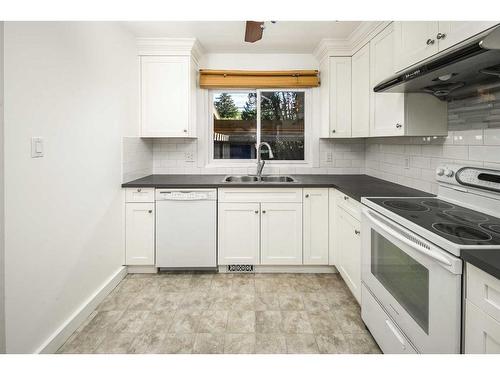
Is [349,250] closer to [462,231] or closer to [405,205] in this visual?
[405,205]

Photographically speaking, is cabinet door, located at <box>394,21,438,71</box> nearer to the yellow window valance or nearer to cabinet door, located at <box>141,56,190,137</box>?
the yellow window valance

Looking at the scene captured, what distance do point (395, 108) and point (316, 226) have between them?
47.9 inches

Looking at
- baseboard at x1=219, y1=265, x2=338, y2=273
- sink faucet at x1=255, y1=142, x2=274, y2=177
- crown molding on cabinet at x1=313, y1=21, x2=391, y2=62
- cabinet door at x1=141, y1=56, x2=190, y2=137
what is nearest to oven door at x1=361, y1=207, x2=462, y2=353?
baseboard at x1=219, y1=265, x2=338, y2=273

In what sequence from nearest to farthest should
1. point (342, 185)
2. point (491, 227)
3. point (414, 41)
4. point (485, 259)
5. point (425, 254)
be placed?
point (485, 259) → point (425, 254) → point (491, 227) → point (414, 41) → point (342, 185)

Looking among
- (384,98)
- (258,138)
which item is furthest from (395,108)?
(258,138)

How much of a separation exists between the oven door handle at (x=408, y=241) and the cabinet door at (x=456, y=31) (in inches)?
33.4

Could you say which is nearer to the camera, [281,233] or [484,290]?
[484,290]

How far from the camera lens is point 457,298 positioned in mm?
1103

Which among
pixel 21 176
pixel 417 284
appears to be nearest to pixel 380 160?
pixel 417 284

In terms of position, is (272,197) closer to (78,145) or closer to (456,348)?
(78,145)

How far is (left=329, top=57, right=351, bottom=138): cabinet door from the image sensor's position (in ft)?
10.2

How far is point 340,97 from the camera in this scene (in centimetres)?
314

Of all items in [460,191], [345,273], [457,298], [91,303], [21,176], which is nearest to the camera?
[457,298]
